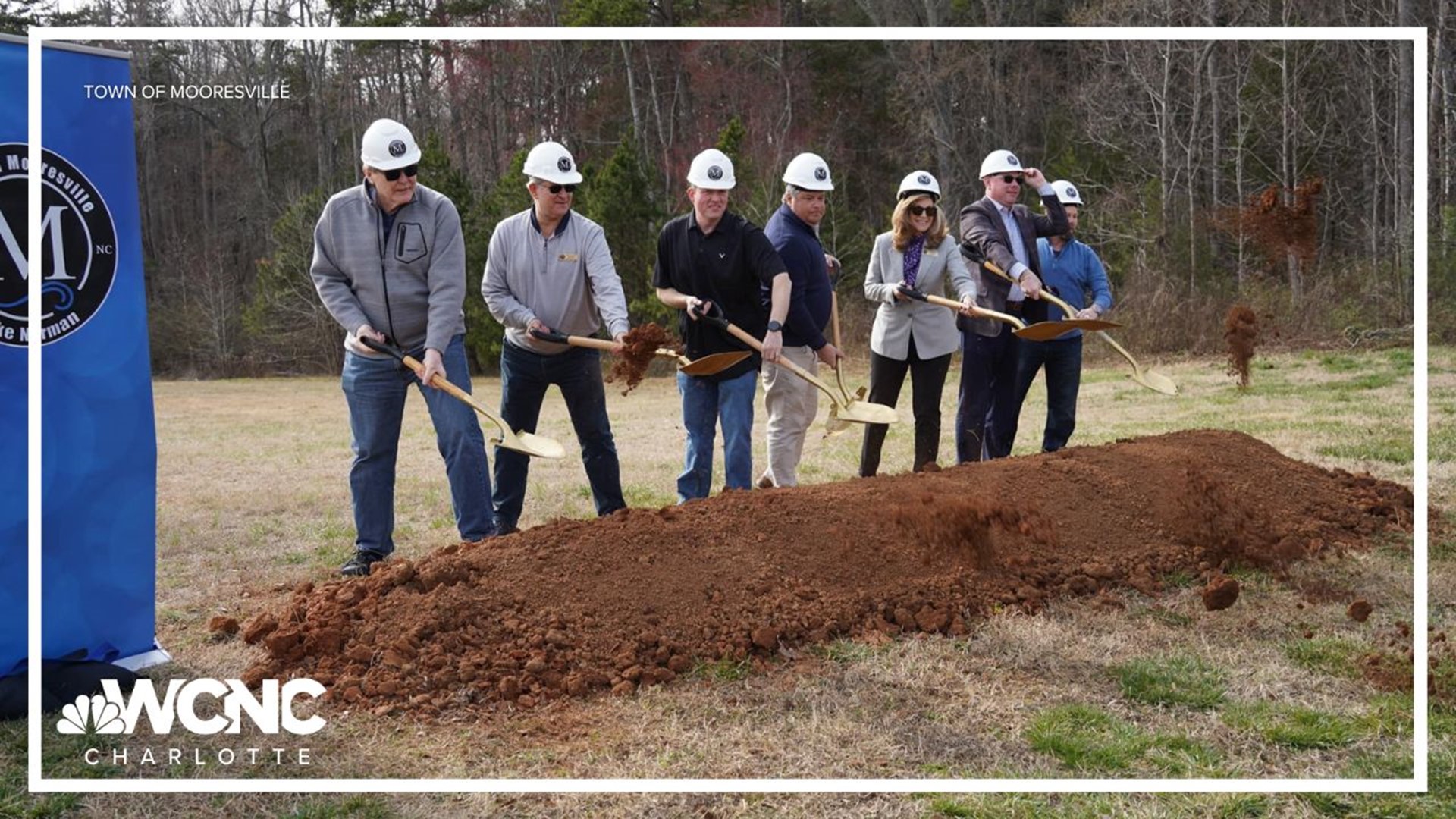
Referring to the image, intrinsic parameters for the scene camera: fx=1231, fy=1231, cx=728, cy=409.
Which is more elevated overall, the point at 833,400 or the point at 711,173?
the point at 711,173

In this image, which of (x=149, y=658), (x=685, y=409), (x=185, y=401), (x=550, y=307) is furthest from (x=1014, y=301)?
(x=185, y=401)

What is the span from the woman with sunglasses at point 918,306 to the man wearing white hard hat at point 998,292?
152mm

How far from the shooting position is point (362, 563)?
514cm

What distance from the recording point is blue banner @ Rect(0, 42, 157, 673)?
3.45 meters

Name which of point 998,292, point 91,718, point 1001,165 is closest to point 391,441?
point 91,718

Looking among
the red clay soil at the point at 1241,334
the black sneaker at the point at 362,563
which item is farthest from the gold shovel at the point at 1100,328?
the black sneaker at the point at 362,563

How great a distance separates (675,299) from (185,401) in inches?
452

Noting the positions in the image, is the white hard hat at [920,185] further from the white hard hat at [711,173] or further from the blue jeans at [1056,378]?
the white hard hat at [711,173]

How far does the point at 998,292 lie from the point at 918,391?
705mm

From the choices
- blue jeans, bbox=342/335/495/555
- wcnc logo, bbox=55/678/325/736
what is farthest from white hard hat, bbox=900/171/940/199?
wcnc logo, bbox=55/678/325/736

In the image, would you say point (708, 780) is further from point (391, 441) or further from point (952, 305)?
point (952, 305)

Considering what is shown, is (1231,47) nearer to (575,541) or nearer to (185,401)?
(575,541)

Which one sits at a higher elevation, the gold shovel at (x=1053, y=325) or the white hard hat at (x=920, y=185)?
the white hard hat at (x=920, y=185)

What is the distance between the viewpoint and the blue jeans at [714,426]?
5473mm
